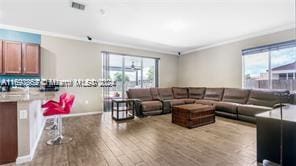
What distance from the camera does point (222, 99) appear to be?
5199mm

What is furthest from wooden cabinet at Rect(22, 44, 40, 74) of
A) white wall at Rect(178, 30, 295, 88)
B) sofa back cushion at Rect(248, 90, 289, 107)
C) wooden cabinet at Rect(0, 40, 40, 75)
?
sofa back cushion at Rect(248, 90, 289, 107)

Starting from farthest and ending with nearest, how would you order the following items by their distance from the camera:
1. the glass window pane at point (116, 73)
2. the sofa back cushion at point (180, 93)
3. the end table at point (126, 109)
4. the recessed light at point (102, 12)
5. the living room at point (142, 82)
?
the sofa back cushion at point (180, 93), the glass window pane at point (116, 73), the end table at point (126, 109), the recessed light at point (102, 12), the living room at point (142, 82)

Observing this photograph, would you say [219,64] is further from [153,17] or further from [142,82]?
[153,17]

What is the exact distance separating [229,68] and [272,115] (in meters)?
3.94

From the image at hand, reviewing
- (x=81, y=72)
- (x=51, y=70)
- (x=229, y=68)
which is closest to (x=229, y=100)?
(x=229, y=68)

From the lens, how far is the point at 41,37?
4457 millimetres

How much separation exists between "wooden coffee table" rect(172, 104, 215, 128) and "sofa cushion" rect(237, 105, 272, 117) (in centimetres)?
86

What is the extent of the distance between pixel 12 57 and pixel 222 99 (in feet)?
21.3

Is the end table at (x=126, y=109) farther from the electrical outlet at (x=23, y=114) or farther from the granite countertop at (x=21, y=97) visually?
the electrical outlet at (x=23, y=114)

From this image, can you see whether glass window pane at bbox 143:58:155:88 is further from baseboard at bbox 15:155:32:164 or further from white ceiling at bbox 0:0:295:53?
baseboard at bbox 15:155:32:164

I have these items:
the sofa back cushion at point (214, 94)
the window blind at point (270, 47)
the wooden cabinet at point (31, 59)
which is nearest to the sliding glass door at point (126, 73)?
the wooden cabinet at point (31, 59)

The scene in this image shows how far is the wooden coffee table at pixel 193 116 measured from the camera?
366 cm

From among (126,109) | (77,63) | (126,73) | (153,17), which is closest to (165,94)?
(126,73)

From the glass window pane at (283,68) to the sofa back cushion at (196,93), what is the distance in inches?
87.3
